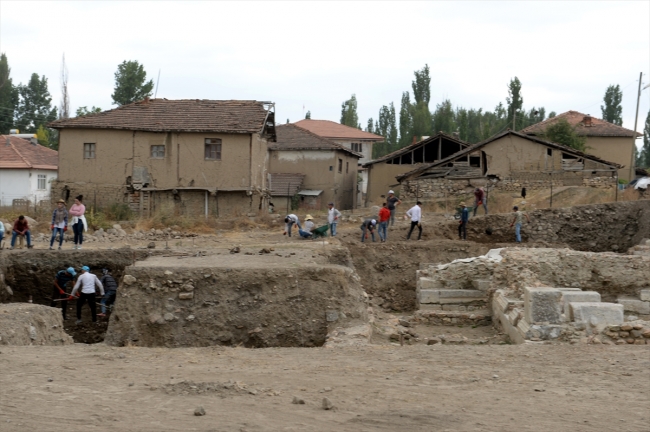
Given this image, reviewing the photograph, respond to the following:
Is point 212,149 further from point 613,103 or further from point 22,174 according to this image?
point 613,103

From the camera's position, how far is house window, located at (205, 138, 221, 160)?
33.2 meters

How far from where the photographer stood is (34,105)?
77125 mm

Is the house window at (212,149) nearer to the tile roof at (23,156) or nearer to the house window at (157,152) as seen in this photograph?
the house window at (157,152)

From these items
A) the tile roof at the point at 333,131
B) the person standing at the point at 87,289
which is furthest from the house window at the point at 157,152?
the tile roof at the point at 333,131

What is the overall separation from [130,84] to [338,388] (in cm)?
6160

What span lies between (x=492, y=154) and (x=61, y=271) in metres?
23.8

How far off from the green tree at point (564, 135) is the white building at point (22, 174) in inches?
1043

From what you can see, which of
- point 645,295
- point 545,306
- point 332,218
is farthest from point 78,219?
point 645,295

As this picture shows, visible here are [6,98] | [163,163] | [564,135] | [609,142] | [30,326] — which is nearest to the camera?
[30,326]

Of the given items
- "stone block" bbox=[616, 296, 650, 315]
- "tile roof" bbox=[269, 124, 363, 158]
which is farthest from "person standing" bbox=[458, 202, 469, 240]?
"tile roof" bbox=[269, 124, 363, 158]

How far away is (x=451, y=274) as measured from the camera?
1983cm

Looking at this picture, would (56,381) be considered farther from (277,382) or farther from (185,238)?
(185,238)

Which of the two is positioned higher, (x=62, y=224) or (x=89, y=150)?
(x=89, y=150)

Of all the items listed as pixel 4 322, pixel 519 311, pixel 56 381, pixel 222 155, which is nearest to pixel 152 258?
pixel 4 322
